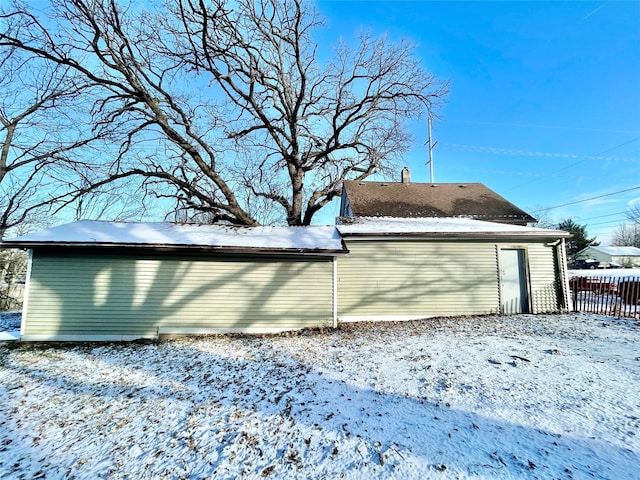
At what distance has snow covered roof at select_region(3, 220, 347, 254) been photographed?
7.32m

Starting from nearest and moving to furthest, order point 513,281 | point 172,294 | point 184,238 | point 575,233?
point 172,294
point 184,238
point 513,281
point 575,233

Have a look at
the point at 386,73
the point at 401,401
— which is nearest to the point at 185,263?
the point at 401,401

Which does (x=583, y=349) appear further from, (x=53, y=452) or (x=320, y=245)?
(x=53, y=452)

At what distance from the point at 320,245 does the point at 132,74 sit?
938 centimetres

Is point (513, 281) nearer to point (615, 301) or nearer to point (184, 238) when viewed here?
point (615, 301)

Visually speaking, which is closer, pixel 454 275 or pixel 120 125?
pixel 454 275

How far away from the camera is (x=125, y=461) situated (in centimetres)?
297

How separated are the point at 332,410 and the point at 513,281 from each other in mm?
8276

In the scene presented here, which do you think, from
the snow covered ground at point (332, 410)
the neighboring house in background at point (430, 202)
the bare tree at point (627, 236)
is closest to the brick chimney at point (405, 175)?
the neighboring house in background at point (430, 202)

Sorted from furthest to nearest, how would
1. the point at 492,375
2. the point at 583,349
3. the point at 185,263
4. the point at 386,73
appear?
the point at 386,73 → the point at 185,263 → the point at 583,349 → the point at 492,375

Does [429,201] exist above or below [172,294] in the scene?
above

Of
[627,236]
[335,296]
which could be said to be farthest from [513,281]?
[627,236]

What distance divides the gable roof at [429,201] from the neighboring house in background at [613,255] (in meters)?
39.8

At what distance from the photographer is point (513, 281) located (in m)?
9.45
